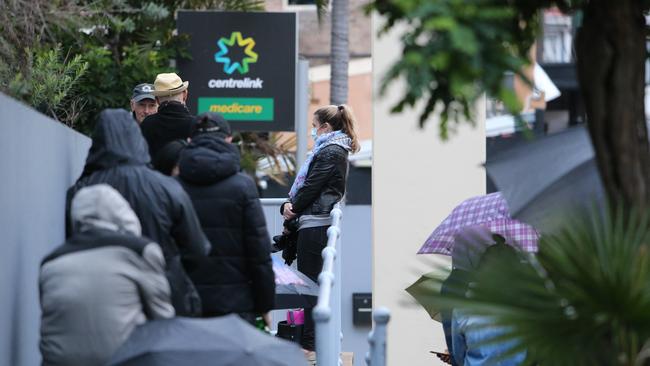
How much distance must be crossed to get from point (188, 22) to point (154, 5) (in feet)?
2.50

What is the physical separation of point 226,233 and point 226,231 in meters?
0.01

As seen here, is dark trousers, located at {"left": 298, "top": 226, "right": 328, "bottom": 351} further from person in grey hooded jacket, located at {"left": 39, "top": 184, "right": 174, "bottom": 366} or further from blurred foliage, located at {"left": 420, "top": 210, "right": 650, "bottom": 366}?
blurred foliage, located at {"left": 420, "top": 210, "right": 650, "bottom": 366}

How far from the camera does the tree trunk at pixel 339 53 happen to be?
82.2 feet

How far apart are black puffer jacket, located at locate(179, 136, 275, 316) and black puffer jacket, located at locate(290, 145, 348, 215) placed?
271cm

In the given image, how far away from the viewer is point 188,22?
16.5 meters

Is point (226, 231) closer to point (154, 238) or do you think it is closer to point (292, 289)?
point (154, 238)

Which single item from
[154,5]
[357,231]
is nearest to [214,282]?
[154,5]

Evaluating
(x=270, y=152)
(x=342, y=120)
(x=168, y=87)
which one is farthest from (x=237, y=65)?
(x=168, y=87)

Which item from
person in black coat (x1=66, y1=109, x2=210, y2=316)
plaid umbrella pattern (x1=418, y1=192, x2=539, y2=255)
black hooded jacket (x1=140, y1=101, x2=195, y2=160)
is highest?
black hooded jacket (x1=140, y1=101, x2=195, y2=160)

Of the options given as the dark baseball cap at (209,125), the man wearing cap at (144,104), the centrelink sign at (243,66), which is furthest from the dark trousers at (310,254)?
the centrelink sign at (243,66)

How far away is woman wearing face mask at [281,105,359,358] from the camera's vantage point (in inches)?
370

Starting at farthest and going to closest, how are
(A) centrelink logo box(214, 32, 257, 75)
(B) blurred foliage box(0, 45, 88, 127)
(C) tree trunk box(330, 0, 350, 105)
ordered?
1. (C) tree trunk box(330, 0, 350, 105)
2. (A) centrelink logo box(214, 32, 257, 75)
3. (B) blurred foliage box(0, 45, 88, 127)

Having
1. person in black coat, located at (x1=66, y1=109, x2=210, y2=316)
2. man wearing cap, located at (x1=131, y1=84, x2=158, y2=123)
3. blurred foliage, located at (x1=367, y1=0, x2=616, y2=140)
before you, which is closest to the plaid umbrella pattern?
man wearing cap, located at (x1=131, y1=84, x2=158, y2=123)

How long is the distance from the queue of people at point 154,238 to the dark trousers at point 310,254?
1871 millimetres
